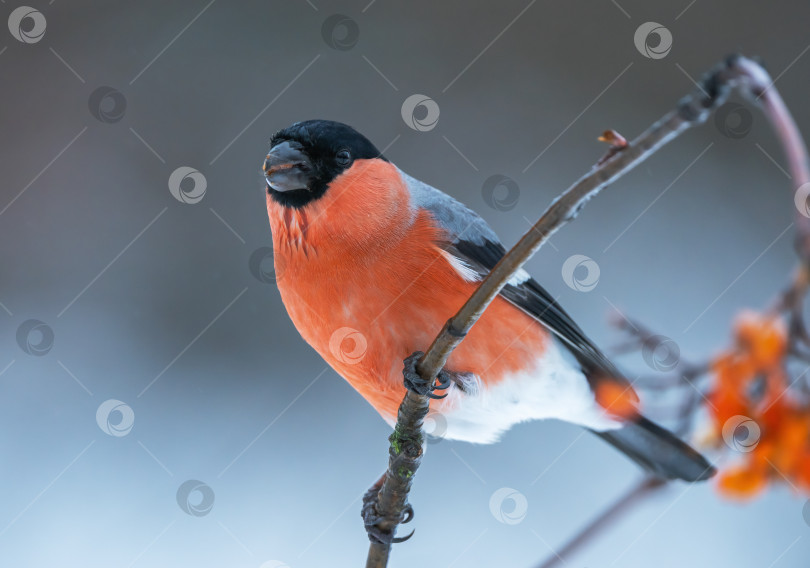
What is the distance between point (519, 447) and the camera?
6.40 feet

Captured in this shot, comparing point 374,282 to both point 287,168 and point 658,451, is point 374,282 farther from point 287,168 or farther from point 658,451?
point 658,451

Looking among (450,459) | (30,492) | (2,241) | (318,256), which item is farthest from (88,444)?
(318,256)

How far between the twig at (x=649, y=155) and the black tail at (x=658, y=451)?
0.67 meters

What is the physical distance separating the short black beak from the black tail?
72cm

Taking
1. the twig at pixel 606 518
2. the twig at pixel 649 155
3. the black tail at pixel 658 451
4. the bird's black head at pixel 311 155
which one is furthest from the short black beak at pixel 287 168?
the black tail at pixel 658 451

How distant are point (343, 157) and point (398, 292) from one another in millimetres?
222

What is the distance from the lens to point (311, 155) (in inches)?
45.4

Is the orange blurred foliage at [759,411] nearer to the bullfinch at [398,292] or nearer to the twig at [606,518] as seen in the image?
the twig at [606,518]

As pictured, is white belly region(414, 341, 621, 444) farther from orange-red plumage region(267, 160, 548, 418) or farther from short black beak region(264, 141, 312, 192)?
short black beak region(264, 141, 312, 192)

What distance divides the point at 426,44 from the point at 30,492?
150cm

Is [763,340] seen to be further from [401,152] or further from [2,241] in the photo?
[2,241]

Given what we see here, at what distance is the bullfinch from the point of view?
1163 millimetres

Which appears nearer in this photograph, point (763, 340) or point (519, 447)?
point (763, 340)

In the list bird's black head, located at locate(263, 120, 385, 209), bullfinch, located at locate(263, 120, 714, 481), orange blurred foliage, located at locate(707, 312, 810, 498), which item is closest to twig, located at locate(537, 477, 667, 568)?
orange blurred foliage, located at locate(707, 312, 810, 498)
